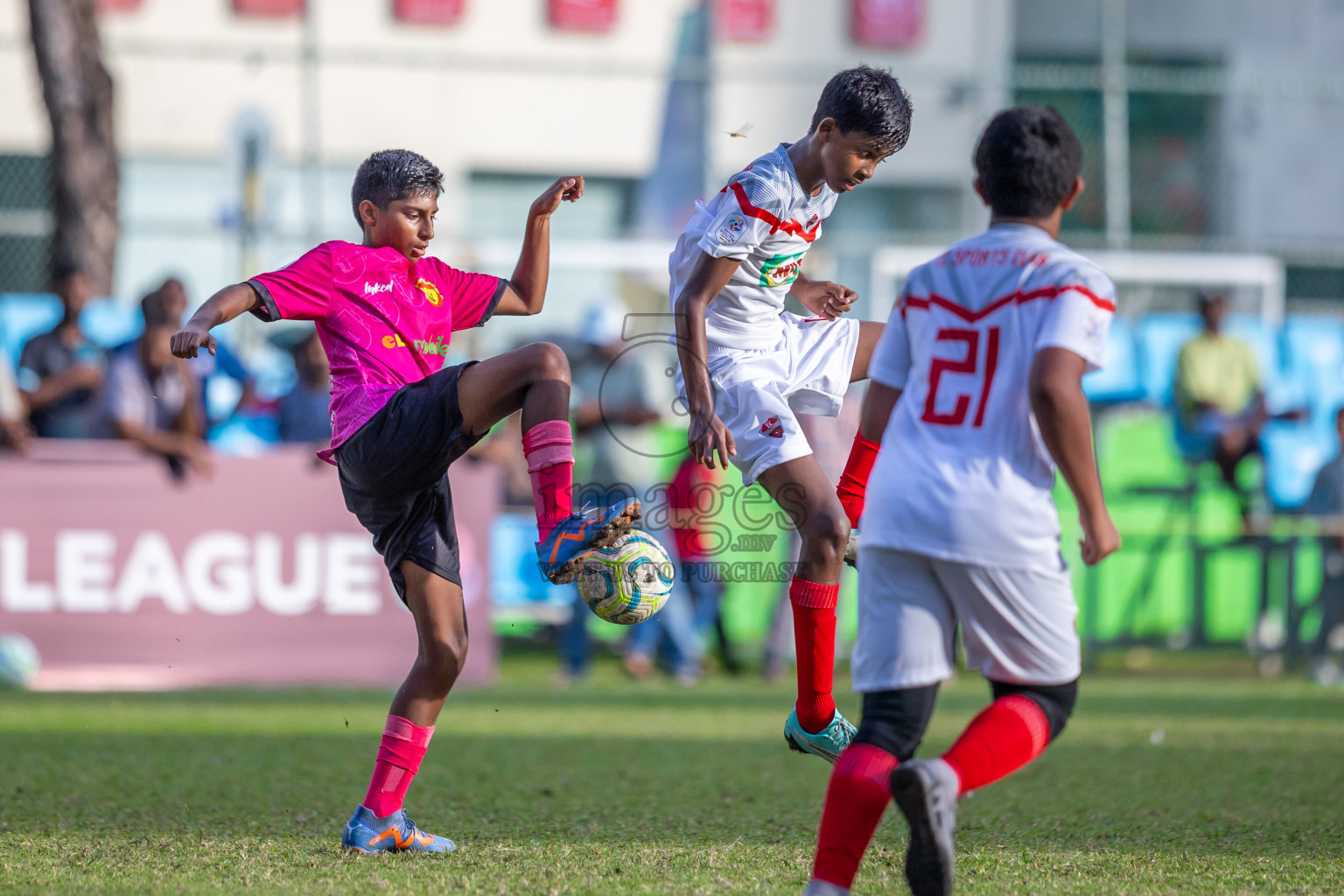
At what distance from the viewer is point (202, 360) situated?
10.0 m

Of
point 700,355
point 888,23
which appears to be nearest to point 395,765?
point 700,355

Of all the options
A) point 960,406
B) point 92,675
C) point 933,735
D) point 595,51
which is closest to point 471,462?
point 92,675

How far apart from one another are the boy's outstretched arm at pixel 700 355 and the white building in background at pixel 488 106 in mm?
11713

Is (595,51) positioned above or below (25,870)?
above

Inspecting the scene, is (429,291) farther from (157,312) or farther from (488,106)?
(488,106)

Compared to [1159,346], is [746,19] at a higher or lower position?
higher

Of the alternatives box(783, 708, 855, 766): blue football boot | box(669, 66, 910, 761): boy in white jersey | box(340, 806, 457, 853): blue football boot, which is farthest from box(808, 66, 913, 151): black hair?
box(340, 806, 457, 853): blue football boot

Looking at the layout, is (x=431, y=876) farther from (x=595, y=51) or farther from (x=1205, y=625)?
(x=595, y=51)

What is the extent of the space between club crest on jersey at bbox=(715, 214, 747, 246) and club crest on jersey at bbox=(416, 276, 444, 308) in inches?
32.5

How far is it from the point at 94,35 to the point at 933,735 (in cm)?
901

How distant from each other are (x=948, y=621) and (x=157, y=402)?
7.05m

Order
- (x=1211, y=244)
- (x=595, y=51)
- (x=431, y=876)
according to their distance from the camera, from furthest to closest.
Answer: (x=595, y=51)
(x=1211, y=244)
(x=431, y=876)

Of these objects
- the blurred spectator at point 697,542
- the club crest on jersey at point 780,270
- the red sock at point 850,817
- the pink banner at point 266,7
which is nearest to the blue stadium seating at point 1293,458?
the blurred spectator at point 697,542

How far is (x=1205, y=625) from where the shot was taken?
434 inches
